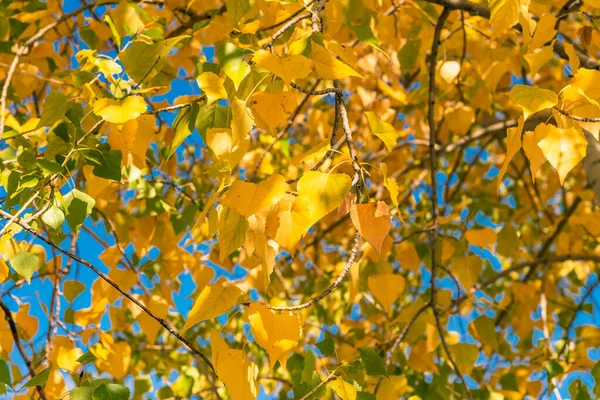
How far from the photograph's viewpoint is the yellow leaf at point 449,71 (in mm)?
1254

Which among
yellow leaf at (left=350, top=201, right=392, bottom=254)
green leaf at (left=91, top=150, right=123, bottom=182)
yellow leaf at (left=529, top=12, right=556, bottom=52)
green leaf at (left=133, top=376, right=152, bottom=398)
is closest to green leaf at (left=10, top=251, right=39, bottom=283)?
green leaf at (left=91, top=150, right=123, bottom=182)

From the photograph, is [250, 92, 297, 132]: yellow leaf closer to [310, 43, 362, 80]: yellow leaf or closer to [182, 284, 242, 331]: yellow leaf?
[310, 43, 362, 80]: yellow leaf

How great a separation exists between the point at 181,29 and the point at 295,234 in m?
0.91

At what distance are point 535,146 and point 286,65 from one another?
0.26m

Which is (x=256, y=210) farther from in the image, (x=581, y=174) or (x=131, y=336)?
(x=581, y=174)

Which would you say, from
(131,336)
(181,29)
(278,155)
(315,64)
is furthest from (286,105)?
(131,336)

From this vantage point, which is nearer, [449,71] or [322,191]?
[322,191]

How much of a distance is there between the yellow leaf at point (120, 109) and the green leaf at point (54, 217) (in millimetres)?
153

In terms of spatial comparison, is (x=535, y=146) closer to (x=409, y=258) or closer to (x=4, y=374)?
(x=4, y=374)

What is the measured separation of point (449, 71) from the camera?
1257 mm

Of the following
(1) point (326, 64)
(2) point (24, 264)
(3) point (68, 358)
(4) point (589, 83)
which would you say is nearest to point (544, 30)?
(4) point (589, 83)

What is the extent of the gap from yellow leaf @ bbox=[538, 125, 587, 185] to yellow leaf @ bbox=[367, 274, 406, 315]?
1.63ft

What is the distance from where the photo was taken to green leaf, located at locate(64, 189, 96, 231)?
0.76m

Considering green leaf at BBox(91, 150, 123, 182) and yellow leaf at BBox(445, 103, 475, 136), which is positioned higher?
green leaf at BBox(91, 150, 123, 182)
